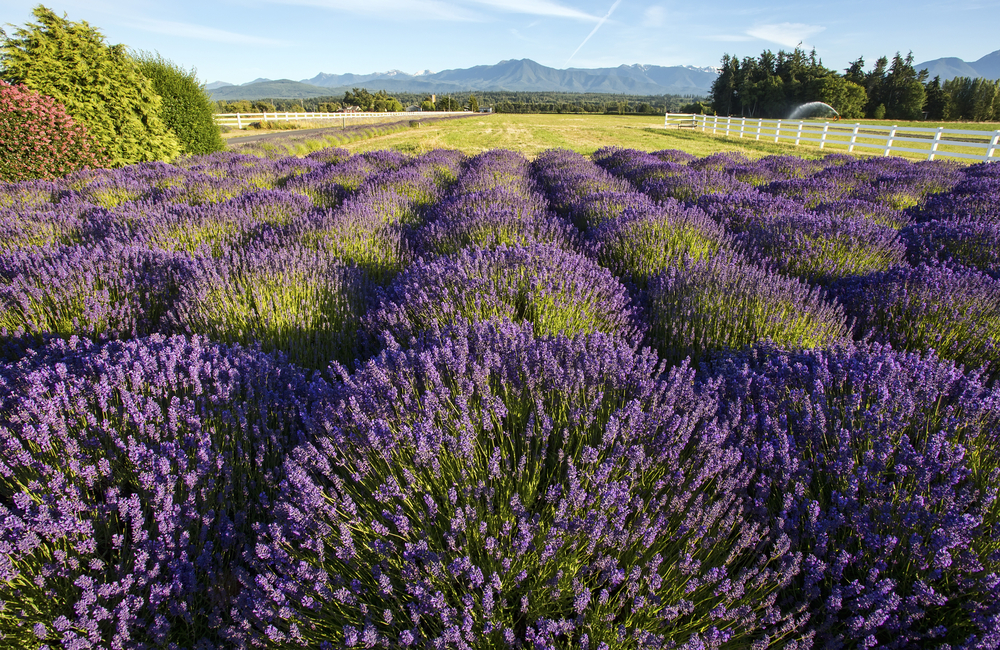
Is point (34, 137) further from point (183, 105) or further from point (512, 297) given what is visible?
point (512, 297)

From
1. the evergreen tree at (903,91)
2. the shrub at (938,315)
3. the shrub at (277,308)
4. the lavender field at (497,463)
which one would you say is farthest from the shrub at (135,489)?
the evergreen tree at (903,91)

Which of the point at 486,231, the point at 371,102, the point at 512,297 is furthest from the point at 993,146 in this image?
the point at 371,102

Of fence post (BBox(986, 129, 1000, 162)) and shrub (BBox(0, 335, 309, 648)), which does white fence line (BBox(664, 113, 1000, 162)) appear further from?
shrub (BBox(0, 335, 309, 648))

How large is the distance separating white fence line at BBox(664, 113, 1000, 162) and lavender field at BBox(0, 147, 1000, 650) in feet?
42.1

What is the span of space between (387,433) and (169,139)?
11.7 m

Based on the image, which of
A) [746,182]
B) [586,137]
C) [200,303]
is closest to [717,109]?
[586,137]

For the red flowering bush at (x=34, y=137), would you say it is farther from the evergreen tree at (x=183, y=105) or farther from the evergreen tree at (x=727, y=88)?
the evergreen tree at (x=727, y=88)

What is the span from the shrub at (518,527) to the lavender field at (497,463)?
0.04 ft

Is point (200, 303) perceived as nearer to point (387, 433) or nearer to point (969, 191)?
point (387, 433)

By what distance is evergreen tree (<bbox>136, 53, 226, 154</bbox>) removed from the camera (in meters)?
10.7

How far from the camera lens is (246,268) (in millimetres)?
2934

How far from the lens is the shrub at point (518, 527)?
1112 millimetres

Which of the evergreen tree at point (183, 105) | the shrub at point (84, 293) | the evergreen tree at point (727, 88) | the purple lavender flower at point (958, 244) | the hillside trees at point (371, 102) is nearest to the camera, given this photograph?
the shrub at point (84, 293)

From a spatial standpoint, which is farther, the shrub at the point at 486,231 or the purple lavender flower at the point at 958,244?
the shrub at the point at 486,231
